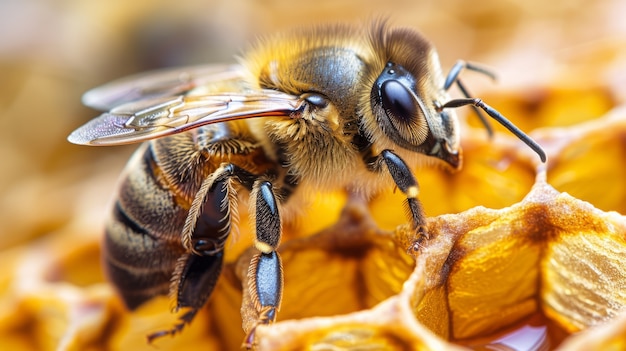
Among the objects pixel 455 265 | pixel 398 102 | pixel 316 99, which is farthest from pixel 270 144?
pixel 455 265

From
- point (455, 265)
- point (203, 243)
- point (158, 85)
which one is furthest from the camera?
point (158, 85)

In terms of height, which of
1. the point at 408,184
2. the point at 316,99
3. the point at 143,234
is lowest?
the point at 143,234

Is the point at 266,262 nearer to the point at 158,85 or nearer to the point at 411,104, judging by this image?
the point at 411,104

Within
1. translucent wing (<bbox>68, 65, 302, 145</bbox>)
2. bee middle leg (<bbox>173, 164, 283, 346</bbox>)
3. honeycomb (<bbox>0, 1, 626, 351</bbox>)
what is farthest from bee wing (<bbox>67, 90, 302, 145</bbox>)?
honeycomb (<bbox>0, 1, 626, 351</bbox>)

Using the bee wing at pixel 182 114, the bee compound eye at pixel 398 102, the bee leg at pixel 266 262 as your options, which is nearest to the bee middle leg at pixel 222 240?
the bee leg at pixel 266 262

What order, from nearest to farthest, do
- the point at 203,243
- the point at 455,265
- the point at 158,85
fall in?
1. the point at 455,265
2. the point at 203,243
3. the point at 158,85

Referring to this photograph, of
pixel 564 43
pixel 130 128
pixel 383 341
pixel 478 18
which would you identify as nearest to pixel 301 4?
pixel 478 18

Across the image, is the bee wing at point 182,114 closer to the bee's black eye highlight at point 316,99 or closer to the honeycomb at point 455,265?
the bee's black eye highlight at point 316,99
